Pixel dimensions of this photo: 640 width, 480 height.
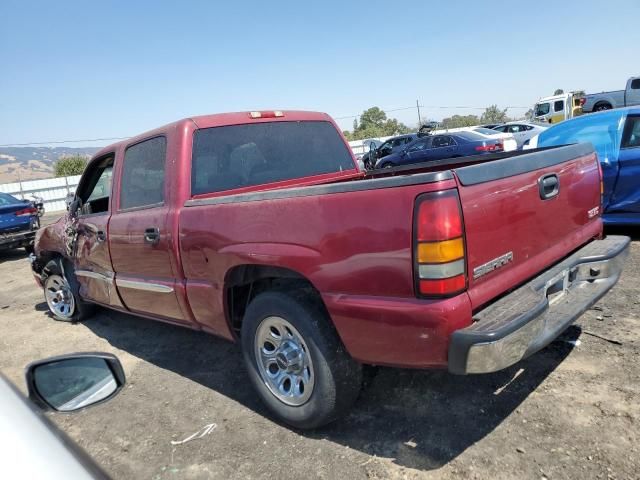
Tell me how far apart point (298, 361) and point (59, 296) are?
4.04 m

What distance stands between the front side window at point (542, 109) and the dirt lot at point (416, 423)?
2699 centimetres

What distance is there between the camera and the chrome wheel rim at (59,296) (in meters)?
5.28

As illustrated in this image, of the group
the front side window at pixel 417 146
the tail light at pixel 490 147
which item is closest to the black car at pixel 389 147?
the front side window at pixel 417 146

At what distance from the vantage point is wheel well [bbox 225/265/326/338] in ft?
8.74

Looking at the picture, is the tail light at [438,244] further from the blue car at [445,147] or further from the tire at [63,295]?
the blue car at [445,147]

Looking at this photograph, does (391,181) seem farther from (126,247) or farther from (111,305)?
(111,305)

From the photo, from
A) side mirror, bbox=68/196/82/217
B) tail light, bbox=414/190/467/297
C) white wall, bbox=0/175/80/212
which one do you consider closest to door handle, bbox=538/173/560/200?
tail light, bbox=414/190/467/297

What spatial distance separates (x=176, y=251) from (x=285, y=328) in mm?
1032

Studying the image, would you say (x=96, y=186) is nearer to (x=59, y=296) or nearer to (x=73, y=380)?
(x=59, y=296)

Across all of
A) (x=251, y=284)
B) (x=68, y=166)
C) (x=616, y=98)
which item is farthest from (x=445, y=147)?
(x=68, y=166)

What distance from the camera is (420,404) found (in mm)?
2895

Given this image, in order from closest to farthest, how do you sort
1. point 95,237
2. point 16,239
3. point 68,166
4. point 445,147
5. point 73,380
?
point 73,380, point 95,237, point 16,239, point 445,147, point 68,166

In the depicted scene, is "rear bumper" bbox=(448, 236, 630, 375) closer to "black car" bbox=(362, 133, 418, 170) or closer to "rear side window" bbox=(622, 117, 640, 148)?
"rear side window" bbox=(622, 117, 640, 148)

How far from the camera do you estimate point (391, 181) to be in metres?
2.06
